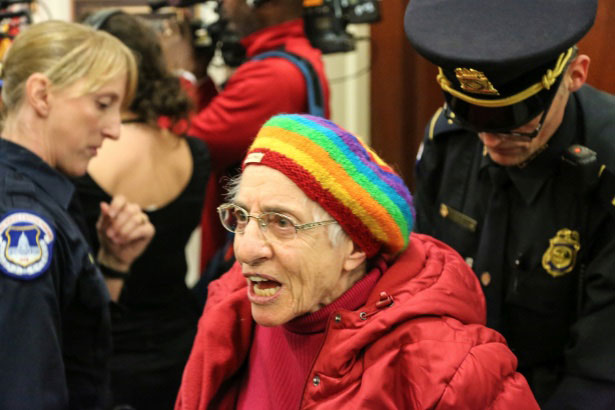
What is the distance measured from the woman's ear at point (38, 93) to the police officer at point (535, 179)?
79cm

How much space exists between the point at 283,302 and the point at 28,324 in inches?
21.3

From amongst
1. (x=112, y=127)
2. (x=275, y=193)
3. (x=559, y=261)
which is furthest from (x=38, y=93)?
(x=559, y=261)

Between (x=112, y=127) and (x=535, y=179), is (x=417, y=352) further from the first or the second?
(x=112, y=127)

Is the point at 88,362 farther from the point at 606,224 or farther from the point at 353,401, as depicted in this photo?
the point at 606,224

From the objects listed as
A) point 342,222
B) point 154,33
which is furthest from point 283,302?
point 154,33

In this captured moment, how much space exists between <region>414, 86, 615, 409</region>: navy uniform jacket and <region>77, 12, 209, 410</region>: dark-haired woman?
82 cm

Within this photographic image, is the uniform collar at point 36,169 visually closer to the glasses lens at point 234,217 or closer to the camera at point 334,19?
the glasses lens at point 234,217

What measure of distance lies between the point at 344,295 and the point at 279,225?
0.58 feet

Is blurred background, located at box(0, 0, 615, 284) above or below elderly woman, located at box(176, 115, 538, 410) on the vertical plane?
below

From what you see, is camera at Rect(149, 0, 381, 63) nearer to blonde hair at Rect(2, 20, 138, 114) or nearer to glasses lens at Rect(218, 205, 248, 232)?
blonde hair at Rect(2, 20, 138, 114)

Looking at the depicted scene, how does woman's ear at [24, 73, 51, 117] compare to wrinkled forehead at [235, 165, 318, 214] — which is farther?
woman's ear at [24, 73, 51, 117]

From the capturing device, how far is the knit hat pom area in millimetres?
1358

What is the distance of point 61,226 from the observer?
1712 mm

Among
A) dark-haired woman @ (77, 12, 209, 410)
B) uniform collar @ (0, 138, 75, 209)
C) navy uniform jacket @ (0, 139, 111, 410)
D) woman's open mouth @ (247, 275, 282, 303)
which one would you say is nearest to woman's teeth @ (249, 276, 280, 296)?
woman's open mouth @ (247, 275, 282, 303)
